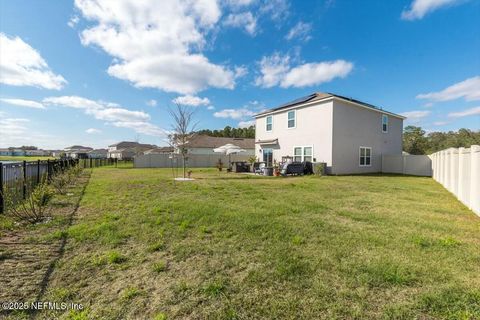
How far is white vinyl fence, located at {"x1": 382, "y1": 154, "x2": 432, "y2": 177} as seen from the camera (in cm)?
1823

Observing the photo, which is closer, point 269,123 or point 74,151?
point 269,123

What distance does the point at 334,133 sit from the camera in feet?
56.1

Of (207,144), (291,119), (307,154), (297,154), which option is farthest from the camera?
(207,144)

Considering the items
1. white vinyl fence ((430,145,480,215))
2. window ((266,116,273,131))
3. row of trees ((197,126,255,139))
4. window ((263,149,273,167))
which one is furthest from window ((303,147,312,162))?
row of trees ((197,126,255,139))

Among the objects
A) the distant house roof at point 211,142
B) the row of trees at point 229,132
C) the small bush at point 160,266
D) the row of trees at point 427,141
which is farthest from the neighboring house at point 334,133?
the row of trees at point 229,132

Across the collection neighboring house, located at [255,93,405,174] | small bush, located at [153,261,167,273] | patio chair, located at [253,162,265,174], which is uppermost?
neighboring house, located at [255,93,405,174]

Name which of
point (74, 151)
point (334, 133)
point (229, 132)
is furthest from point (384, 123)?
point (74, 151)

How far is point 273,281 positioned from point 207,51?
54.8ft

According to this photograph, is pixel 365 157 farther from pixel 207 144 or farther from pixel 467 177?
pixel 207 144

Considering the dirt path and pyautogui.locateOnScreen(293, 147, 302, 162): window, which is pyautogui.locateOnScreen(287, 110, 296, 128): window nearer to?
pyautogui.locateOnScreen(293, 147, 302, 162): window

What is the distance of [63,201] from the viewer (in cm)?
746

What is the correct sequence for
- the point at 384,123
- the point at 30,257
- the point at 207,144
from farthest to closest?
the point at 207,144
the point at 384,123
the point at 30,257

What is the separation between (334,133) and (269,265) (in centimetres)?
1576

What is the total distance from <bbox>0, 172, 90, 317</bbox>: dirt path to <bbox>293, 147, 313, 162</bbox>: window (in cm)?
1648
